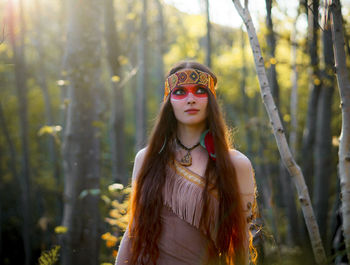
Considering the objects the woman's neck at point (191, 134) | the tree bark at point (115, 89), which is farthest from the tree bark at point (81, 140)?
the woman's neck at point (191, 134)

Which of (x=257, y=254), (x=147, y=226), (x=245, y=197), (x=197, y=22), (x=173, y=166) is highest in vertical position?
(x=197, y=22)

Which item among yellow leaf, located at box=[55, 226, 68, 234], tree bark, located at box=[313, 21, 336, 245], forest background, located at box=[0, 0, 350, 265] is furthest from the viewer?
tree bark, located at box=[313, 21, 336, 245]

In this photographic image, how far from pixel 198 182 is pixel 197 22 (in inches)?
615

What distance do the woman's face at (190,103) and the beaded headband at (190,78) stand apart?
1.1 inches

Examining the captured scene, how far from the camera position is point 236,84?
866 inches

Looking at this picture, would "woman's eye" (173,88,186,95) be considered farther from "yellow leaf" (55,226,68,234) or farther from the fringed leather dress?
"yellow leaf" (55,226,68,234)

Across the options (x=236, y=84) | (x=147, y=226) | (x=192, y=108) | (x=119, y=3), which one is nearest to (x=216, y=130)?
(x=192, y=108)

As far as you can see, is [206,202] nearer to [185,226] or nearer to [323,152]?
[185,226]

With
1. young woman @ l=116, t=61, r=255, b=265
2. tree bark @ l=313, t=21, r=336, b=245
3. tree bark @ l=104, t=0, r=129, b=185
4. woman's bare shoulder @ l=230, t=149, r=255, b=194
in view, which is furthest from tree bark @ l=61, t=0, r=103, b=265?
tree bark @ l=313, t=21, r=336, b=245

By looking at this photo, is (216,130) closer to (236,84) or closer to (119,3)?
(119,3)

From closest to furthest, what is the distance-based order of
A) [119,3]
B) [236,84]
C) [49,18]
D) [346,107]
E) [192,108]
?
[346,107] < [192,108] < [119,3] < [49,18] < [236,84]

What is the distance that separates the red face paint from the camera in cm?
269

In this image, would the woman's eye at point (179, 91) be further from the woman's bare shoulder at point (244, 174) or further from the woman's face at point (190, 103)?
the woman's bare shoulder at point (244, 174)

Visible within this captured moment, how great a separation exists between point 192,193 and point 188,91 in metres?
0.66
